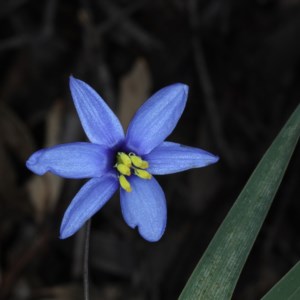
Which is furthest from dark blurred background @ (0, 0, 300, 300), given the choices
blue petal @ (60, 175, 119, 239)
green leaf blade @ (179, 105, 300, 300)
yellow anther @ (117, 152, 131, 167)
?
green leaf blade @ (179, 105, 300, 300)

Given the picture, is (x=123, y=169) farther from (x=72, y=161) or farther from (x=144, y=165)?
(x=72, y=161)

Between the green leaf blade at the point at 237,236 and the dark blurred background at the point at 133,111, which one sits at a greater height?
the green leaf blade at the point at 237,236

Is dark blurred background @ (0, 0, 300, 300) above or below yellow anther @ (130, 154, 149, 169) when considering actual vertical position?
below

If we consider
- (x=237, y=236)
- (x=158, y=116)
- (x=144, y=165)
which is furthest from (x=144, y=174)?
(x=237, y=236)

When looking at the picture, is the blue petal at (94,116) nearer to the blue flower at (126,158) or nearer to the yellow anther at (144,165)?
the blue flower at (126,158)

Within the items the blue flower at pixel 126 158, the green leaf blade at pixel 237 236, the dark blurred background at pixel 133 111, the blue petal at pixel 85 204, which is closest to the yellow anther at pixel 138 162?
the blue flower at pixel 126 158

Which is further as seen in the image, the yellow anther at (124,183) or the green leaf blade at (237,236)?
the yellow anther at (124,183)

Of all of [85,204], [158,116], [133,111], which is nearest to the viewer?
[85,204]

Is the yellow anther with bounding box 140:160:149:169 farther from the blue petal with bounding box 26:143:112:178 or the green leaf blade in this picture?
the green leaf blade
